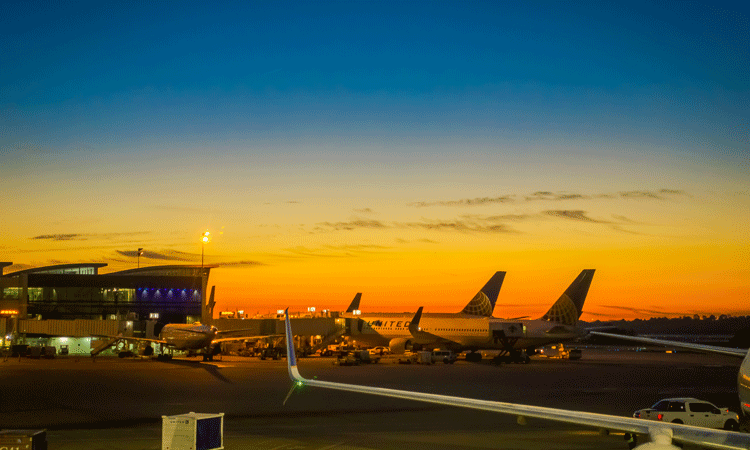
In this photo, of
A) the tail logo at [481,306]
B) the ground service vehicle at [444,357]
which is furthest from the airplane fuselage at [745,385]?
the tail logo at [481,306]

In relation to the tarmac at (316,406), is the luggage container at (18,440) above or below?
above

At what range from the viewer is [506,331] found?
2916 inches

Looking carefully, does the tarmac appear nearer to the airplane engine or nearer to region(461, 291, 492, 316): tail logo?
the airplane engine

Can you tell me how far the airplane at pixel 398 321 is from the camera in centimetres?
8394

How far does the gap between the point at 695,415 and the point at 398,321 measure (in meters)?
62.6

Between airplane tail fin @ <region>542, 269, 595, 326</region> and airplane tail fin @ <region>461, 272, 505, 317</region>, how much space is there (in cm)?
1415

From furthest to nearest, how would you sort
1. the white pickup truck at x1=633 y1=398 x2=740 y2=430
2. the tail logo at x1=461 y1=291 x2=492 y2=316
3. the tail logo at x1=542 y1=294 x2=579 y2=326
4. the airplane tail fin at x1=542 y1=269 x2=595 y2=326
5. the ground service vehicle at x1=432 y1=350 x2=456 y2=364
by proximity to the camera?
the tail logo at x1=461 y1=291 x2=492 y2=316
the airplane tail fin at x1=542 y1=269 x2=595 y2=326
the tail logo at x1=542 y1=294 x2=579 y2=326
the ground service vehicle at x1=432 y1=350 x2=456 y2=364
the white pickup truck at x1=633 y1=398 x2=740 y2=430

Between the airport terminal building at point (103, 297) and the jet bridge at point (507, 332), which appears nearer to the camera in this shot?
the jet bridge at point (507, 332)

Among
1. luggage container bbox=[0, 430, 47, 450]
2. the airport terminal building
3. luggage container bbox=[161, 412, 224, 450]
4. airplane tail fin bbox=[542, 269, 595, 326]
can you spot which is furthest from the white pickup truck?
the airport terminal building

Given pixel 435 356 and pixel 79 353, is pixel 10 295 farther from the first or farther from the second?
pixel 435 356

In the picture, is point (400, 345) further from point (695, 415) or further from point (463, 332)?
point (695, 415)

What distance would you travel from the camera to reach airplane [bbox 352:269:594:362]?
73.4 metres

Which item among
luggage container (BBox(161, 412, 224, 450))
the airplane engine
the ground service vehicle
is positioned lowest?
the ground service vehicle

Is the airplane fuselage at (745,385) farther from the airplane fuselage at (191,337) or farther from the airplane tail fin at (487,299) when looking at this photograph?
the airplane tail fin at (487,299)
